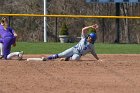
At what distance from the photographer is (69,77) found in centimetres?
1069

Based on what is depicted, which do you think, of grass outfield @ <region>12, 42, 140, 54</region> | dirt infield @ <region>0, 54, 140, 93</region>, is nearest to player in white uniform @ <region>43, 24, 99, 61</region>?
dirt infield @ <region>0, 54, 140, 93</region>

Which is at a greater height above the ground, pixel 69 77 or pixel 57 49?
pixel 69 77

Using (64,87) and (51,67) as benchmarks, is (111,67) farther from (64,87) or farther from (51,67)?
(64,87)

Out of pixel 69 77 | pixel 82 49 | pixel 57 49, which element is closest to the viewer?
pixel 69 77

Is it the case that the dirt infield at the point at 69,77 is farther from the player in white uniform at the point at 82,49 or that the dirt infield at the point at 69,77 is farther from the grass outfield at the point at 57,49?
the grass outfield at the point at 57,49

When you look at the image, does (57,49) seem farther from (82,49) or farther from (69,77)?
(69,77)

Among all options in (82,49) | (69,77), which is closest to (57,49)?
(82,49)

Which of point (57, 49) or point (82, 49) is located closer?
point (82, 49)

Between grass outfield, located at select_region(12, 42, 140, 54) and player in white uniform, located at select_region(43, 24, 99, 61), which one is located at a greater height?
player in white uniform, located at select_region(43, 24, 99, 61)

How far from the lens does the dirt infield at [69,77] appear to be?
30.4 feet

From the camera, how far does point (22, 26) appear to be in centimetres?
3303

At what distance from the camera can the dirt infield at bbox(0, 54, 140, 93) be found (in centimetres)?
927

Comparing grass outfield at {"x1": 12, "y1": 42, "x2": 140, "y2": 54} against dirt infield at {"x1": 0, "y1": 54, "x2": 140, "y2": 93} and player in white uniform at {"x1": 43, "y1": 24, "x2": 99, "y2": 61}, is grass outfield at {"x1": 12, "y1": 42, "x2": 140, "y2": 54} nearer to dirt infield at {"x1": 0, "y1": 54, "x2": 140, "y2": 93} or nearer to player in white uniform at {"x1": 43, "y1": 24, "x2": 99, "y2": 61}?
player in white uniform at {"x1": 43, "y1": 24, "x2": 99, "y2": 61}

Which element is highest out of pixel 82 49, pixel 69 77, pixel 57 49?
pixel 69 77
